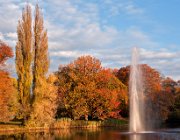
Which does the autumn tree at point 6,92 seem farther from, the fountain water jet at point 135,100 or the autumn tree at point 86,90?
the fountain water jet at point 135,100

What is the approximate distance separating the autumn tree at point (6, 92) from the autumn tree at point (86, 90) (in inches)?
440

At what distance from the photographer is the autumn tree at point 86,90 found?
55.7 meters

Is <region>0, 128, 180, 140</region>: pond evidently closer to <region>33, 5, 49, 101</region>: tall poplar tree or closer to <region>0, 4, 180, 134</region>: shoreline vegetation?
<region>0, 4, 180, 134</region>: shoreline vegetation

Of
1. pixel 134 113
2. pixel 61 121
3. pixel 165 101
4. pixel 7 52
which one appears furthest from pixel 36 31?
pixel 165 101

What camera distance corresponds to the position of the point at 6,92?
43188 millimetres

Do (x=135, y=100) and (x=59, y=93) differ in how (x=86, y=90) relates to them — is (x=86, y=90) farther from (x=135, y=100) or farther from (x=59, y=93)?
(x=135, y=100)

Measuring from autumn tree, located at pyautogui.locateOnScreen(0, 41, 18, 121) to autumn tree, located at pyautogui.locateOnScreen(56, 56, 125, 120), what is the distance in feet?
36.6

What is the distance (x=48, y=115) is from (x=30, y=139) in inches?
602

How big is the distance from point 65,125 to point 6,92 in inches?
494

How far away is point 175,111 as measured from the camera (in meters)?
66.6

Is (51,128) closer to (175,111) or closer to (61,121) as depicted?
(61,121)

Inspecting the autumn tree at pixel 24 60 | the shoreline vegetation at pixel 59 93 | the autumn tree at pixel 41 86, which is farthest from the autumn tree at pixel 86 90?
the autumn tree at pixel 24 60

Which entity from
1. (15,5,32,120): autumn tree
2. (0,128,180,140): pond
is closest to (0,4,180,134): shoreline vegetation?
(15,5,32,120): autumn tree

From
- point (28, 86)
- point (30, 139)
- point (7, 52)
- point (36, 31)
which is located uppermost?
point (36, 31)
